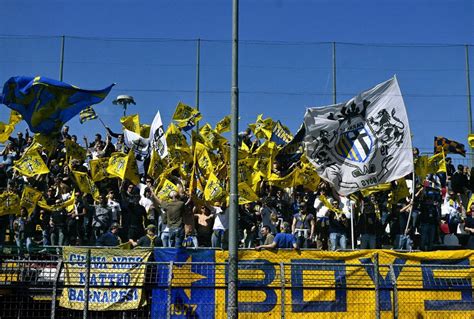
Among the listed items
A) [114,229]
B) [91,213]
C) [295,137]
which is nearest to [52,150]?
[91,213]

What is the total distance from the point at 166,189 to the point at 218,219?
1.53 meters

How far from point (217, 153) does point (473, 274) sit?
7.76m

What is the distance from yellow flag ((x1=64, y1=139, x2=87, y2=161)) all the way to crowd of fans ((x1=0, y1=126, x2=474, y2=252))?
33 cm

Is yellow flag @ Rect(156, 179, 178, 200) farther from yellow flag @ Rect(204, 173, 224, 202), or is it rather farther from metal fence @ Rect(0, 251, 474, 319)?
metal fence @ Rect(0, 251, 474, 319)

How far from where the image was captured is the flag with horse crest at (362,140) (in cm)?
1504

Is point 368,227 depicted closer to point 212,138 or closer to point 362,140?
point 362,140

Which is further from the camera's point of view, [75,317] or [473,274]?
[473,274]

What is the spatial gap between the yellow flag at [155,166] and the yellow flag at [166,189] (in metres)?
1.19

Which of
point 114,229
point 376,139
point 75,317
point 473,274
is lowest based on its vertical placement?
point 75,317

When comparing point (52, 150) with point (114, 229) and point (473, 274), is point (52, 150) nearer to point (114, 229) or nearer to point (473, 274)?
point (114, 229)

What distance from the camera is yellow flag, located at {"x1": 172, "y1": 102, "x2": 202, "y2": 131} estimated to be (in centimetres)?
1903

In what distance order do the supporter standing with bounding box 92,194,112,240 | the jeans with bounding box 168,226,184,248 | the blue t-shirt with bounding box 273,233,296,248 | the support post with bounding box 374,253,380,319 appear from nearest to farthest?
the support post with bounding box 374,253,380,319 < the blue t-shirt with bounding box 273,233,296,248 < the jeans with bounding box 168,226,184,248 < the supporter standing with bounding box 92,194,112,240

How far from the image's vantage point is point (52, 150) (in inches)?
693

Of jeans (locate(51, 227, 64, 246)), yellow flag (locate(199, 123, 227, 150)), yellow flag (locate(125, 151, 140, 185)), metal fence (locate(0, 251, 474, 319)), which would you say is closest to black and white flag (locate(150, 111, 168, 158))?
yellow flag (locate(199, 123, 227, 150))
